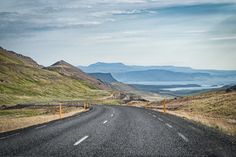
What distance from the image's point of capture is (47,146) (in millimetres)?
12422

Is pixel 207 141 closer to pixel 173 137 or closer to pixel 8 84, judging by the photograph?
pixel 173 137

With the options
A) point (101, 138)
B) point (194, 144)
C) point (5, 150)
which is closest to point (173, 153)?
point (194, 144)

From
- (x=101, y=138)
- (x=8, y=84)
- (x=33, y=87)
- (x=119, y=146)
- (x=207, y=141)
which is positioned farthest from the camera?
(x=33, y=87)

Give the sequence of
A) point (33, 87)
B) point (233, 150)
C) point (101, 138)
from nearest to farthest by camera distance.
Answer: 1. point (233, 150)
2. point (101, 138)
3. point (33, 87)

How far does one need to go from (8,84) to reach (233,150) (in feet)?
519

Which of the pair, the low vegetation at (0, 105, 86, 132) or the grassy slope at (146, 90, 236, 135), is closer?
the grassy slope at (146, 90, 236, 135)

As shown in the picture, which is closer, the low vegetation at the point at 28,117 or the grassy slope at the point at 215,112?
the grassy slope at the point at 215,112

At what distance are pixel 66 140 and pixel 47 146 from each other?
5.61ft

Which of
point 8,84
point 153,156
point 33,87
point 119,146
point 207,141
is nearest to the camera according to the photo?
point 153,156

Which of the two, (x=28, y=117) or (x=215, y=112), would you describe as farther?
(x=215, y=112)

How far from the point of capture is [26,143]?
13352 millimetres

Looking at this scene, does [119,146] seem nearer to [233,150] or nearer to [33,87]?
[233,150]

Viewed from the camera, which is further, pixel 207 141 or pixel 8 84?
pixel 8 84

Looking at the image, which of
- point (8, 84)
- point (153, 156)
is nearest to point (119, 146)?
point (153, 156)
